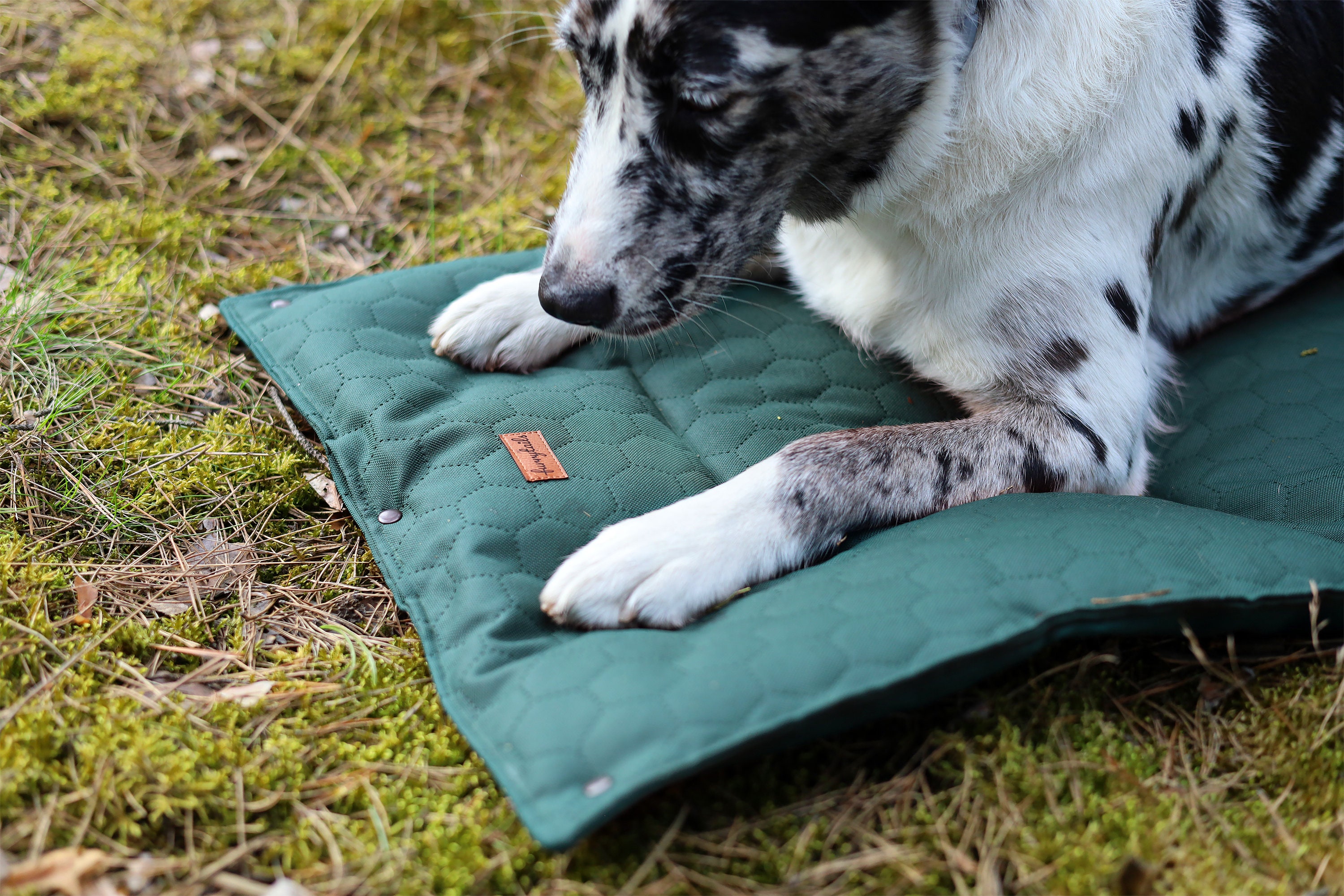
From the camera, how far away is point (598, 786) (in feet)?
5.64

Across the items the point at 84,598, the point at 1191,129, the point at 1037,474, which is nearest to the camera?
the point at 84,598

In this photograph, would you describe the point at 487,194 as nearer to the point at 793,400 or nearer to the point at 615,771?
the point at 793,400

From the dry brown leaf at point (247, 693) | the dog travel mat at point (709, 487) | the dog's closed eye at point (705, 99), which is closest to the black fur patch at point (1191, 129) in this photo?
the dog travel mat at point (709, 487)

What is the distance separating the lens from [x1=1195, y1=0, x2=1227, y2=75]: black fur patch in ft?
8.46

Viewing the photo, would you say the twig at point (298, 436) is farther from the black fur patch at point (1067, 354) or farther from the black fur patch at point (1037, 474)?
the black fur patch at point (1067, 354)

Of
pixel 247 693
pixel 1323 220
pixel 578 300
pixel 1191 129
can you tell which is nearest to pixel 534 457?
pixel 578 300

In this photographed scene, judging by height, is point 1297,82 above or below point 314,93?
above

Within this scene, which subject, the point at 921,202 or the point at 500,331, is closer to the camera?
the point at 921,202

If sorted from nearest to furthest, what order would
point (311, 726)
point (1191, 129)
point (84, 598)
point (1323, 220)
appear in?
point (311, 726) < point (84, 598) < point (1191, 129) < point (1323, 220)

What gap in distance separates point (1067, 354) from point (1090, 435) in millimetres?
207

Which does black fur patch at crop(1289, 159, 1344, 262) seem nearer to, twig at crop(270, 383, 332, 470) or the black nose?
the black nose

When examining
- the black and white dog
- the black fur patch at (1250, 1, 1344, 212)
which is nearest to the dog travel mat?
the black and white dog

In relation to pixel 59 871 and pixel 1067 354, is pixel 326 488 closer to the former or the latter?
pixel 59 871

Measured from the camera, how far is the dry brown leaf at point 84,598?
2.24 metres
